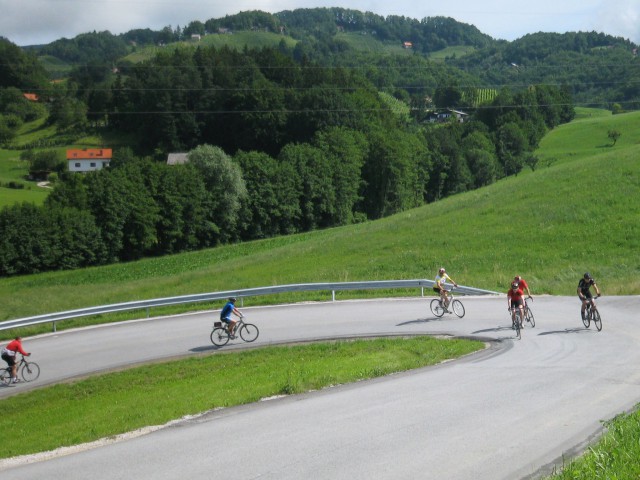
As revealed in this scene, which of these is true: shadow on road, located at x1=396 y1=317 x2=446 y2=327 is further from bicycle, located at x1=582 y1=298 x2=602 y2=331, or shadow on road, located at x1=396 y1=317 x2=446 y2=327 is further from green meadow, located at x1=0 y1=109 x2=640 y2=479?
bicycle, located at x1=582 y1=298 x2=602 y2=331

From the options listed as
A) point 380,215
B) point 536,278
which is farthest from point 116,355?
point 380,215

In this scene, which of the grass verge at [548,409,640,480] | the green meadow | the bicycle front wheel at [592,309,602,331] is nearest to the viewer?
the grass verge at [548,409,640,480]

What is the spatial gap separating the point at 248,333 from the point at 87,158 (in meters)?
104

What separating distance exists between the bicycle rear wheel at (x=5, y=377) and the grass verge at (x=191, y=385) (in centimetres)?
166

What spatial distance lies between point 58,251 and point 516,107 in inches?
3719

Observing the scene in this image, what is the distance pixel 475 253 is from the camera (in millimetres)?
42594

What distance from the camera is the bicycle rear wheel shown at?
21.7 meters

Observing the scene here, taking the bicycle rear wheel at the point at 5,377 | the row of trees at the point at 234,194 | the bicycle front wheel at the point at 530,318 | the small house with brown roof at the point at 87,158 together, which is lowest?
the bicycle rear wheel at the point at 5,377

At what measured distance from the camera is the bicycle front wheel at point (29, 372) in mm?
21844

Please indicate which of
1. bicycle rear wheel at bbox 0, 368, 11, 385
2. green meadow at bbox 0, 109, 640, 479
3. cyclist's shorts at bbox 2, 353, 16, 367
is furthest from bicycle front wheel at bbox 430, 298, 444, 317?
bicycle rear wheel at bbox 0, 368, 11, 385

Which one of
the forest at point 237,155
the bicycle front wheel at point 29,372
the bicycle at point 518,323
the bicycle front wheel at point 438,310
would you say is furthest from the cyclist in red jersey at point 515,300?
the forest at point 237,155

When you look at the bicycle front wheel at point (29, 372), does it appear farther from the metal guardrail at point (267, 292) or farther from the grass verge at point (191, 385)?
the metal guardrail at point (267, 292)

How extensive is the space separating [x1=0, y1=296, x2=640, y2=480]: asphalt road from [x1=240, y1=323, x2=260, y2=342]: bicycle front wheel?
905mm

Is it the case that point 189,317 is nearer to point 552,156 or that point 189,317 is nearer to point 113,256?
point 113,256
